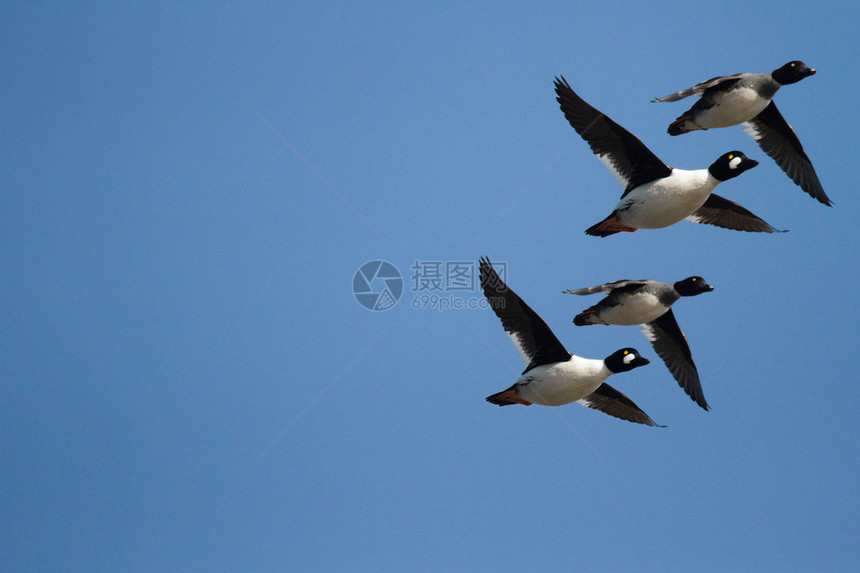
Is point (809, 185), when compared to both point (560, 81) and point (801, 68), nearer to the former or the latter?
point (801, 68)

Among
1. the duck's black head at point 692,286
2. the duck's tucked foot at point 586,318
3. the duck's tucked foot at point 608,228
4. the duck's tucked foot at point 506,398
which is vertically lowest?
the duck's tucked foot at point 506,398

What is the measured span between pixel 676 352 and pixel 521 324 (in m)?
4.48

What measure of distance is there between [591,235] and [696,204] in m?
2.08

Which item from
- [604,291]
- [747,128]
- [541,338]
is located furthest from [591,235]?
[747,128]

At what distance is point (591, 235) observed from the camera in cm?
2019

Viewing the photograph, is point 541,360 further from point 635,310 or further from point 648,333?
point 648,333

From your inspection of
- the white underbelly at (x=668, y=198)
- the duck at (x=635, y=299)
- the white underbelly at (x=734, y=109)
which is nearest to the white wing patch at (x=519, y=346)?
the duck at (x=635, y=299)

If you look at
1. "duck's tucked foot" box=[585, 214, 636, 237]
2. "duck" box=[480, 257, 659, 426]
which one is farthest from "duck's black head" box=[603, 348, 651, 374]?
"duck's tucked foot" box=[585, 214, 636, 237]

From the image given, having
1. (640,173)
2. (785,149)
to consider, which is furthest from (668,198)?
(785,149)

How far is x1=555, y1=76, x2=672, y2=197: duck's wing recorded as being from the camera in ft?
63.2

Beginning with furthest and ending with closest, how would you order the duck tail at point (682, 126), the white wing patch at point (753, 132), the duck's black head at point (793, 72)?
the white wing patch at point (753, 132) → the duck tail at point (682, 126) → the duck's black head at point (793, 72)

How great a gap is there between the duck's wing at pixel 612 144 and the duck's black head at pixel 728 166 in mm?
853

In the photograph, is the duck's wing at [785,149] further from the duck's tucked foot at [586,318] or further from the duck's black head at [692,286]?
the duck's tucked foot at [586,318]

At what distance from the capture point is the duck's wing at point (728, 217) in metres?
21.8
